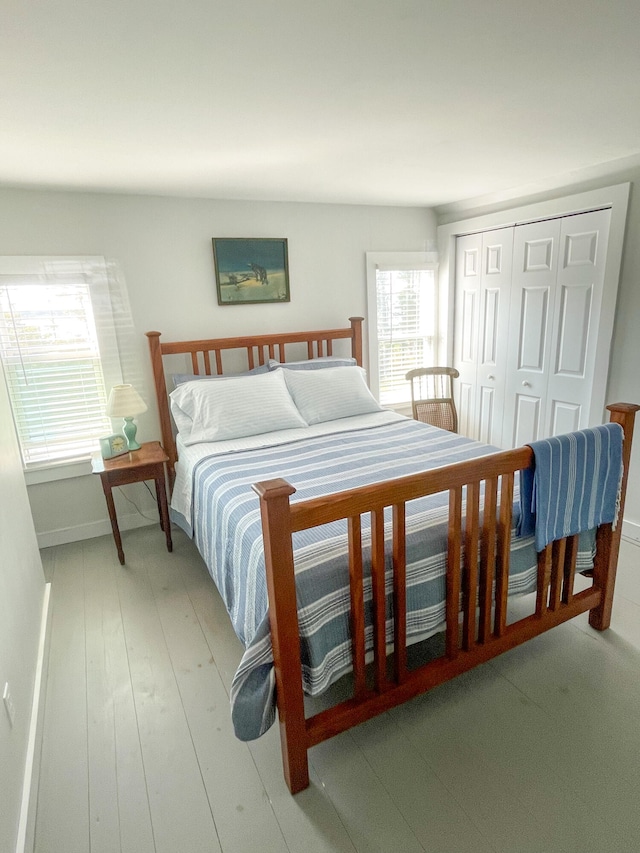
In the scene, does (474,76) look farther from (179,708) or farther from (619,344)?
(179,708)

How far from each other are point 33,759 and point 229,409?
181cm

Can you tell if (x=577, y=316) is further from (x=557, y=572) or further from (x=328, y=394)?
(x=557, y=572)

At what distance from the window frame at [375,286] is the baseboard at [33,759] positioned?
9.33 feet

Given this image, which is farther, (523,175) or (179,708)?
(523,175)

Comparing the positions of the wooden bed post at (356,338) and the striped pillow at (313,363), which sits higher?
the wooden bed post at (356,338)

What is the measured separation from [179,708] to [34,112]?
2230 mm

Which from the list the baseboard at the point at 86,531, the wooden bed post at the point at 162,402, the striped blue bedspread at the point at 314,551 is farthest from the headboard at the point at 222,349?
the striped blue bedspread at the point at 314,551

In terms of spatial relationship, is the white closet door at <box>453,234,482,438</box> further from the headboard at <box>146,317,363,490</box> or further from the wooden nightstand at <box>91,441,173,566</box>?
the wooden nightstand at <box>91,441,173,566</box>

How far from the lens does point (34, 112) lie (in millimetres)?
1598

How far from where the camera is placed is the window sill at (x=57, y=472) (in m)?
2.89

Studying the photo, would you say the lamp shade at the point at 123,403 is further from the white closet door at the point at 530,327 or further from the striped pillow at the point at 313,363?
the white closet door at the point at 530,327

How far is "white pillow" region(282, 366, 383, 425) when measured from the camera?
3055 mm

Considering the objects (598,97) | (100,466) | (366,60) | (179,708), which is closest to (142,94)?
(366,60)

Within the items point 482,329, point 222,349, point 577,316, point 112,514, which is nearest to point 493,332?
point 482,329
